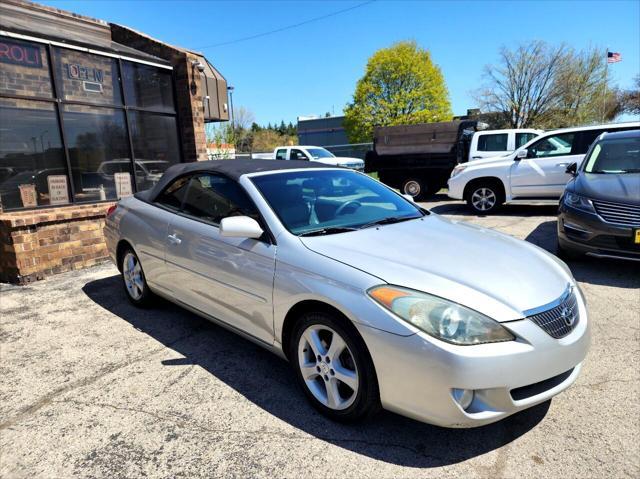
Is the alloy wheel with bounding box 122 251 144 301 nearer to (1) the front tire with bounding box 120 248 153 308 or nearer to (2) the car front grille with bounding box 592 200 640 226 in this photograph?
(1) the front tire with bounding box 120 248 153 308

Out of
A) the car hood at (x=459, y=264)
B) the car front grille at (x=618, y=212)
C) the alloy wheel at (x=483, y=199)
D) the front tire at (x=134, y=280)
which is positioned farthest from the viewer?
the alloy wheel at (x=483, y=199)

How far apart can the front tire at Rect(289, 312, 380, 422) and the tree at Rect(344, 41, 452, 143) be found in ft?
106

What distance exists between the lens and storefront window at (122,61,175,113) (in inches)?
289

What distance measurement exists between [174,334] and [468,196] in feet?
24.6

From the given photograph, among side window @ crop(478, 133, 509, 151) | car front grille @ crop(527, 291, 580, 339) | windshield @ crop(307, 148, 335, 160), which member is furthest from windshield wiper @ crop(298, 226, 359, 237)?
windshield @ crop(307, 148, 335, 160)

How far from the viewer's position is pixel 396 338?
2.04 metres

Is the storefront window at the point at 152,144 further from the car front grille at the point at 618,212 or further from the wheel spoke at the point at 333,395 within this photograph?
the car front grille at the point at 618,212

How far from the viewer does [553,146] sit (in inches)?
338

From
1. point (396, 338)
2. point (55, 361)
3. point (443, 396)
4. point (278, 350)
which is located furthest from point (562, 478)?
point (55, 361)

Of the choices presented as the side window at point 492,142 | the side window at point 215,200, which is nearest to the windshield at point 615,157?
the side window at point 215,200

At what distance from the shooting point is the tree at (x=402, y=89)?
3319 centimetres

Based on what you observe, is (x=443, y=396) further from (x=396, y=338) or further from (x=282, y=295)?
(x=282, y=295)

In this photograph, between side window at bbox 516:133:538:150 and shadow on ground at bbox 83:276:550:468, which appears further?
side window at bbox 516:133:538:150

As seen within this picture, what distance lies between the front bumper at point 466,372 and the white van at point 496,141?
10.8 m
